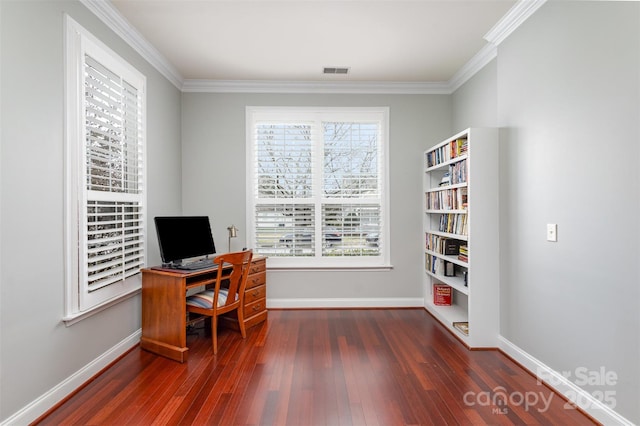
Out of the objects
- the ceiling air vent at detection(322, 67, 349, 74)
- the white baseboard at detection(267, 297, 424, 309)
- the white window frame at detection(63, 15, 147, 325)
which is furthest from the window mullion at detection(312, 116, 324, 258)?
the white window frame at detection(63, 15, 147, 325)

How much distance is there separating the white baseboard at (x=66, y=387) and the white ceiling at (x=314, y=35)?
108 inches

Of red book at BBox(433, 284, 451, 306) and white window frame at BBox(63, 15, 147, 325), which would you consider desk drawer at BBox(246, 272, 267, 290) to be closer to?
white window frame at BBox(63, 15, 147, 325)

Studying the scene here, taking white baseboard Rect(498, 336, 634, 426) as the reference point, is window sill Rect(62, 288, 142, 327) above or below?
above

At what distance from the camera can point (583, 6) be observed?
2055 millimetres

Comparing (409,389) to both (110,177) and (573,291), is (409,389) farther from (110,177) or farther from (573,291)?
(110,177)

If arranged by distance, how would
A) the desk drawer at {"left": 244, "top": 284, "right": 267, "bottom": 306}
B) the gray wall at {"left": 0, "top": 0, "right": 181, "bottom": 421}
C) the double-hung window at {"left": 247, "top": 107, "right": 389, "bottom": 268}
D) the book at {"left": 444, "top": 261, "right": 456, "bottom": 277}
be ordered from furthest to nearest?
1. the double-hung window at {"left": 247, "top": 107, "right": 389, "bottom": 268}
2. the book at {"left": 444, "top": 261, "right": 456, "bottom": 277}
3. the desk drawer at {"left": 244, "top": 284, "right": 267, "bottom": 306}
4. the gray wall at {"left": 0, "top": 0, "right": 181, "bottom": 421}

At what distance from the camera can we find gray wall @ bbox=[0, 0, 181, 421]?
177 centimetres

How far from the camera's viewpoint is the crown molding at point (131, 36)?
247 centimetres

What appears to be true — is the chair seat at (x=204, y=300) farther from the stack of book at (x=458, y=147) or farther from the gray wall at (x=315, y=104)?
the stack of book at (x=458, y=147)

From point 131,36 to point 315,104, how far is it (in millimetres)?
2050

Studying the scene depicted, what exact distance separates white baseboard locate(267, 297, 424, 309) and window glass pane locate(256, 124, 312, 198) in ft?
4.44

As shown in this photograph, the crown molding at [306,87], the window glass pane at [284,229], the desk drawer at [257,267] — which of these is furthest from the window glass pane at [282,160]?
the desk drawer at [257,267]

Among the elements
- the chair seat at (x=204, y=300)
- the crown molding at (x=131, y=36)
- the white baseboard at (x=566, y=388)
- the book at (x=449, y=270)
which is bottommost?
the white baseboard at (x=566, y=388)

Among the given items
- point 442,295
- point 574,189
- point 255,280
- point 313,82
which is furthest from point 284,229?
point 574,189
